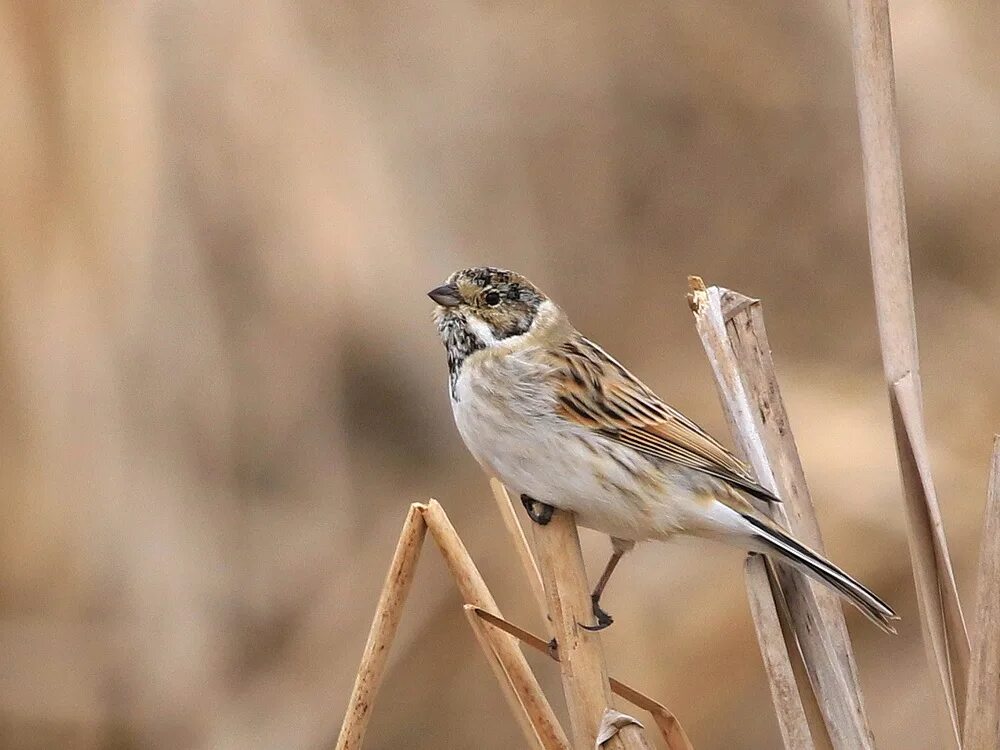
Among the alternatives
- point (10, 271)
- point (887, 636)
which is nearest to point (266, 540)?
point (10, 271)

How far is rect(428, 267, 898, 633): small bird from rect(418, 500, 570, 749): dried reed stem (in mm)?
138

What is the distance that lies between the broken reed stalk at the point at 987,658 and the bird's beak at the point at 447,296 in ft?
3.13

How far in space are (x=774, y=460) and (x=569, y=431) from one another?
0.43 m

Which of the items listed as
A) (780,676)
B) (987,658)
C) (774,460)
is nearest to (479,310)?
(774,460)

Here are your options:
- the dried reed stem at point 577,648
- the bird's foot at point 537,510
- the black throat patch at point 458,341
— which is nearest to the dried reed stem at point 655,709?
the dried reed stem at point 577,648

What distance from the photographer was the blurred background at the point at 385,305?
8.22 feet

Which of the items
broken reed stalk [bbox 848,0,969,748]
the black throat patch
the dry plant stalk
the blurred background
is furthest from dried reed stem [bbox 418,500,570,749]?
the blurred background

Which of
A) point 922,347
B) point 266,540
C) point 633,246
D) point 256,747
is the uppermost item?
point 633,246

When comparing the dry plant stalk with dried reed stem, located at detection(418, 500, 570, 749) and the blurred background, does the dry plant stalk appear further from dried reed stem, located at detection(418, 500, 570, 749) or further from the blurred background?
the blurred background

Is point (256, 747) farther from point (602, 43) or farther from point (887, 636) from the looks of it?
point (602, 43)

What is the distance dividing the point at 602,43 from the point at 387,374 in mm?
897

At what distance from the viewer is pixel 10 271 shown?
2.45 m

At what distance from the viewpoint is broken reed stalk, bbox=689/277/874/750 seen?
1.58 m

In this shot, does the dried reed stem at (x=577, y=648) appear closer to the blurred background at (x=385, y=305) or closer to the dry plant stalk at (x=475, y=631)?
the dry plant stalk at (x=475, y=631)
